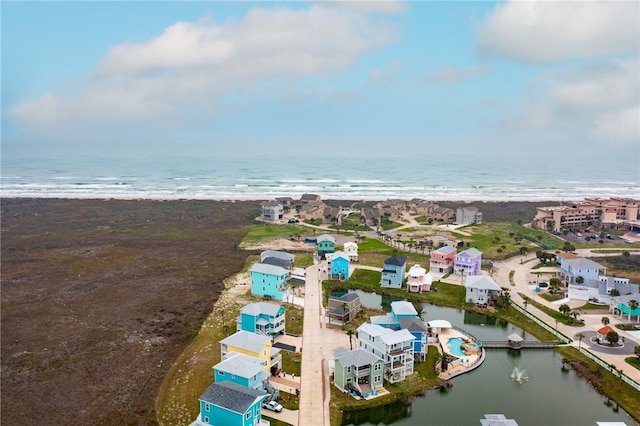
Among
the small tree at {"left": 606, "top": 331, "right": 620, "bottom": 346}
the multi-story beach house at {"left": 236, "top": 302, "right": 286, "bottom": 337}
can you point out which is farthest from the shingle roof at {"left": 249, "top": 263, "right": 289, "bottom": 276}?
the small tree at {"left": 606, "top": 331, "right": 620, "bottom": 346}

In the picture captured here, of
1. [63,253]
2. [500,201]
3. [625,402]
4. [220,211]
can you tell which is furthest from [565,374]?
[500,201]

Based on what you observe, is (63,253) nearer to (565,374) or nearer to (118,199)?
(118,199)

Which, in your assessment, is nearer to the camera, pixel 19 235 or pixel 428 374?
pixel 428 374

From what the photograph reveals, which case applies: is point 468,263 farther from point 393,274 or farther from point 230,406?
point 230,406

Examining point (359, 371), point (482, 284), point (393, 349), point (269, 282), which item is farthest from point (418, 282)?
point (359, 371)

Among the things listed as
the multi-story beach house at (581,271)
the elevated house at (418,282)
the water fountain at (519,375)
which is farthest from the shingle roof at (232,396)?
the multi-story beach house at (581,271)

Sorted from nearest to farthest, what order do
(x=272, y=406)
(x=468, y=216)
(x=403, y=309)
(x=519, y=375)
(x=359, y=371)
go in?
(x=272, y=406), (x=359, y=371), (x=519, y=375), (x=403, y=309), (x=468, y=216)

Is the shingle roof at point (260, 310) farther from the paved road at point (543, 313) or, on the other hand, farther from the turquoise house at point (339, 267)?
the paved road at point (543, 313)
